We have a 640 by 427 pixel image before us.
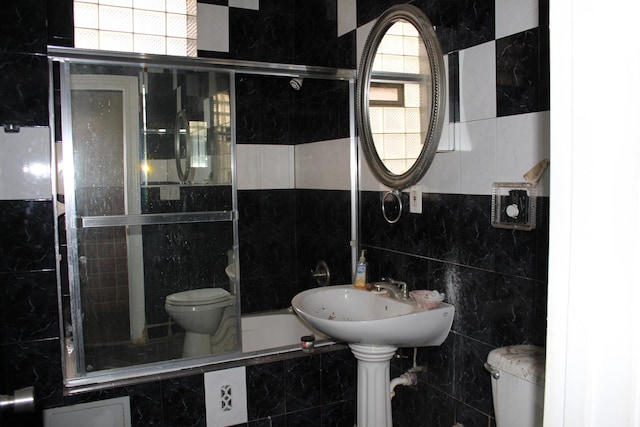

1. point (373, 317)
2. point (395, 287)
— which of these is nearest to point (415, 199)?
point (395, 287)

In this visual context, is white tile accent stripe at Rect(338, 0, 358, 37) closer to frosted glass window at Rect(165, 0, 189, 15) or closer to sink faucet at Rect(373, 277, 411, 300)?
frosted glass window at Rect(165, 0, 189, 15)

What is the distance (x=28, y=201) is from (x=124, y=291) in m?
0.57

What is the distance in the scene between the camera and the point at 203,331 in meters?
2.67

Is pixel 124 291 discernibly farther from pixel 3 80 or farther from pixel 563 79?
pixel 563 79

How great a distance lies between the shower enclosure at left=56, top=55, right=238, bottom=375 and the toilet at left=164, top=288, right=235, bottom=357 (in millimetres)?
37

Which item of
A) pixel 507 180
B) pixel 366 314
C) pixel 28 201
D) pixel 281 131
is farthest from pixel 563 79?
pixel 281 131

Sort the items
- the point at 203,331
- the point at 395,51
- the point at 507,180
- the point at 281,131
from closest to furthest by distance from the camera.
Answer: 1. the point at 507,180
2. the point at 395,51
3. the point at 203,331
4. the point at 281,131

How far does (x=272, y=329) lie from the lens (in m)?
3.63

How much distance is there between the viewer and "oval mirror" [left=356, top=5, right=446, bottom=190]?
2.25m

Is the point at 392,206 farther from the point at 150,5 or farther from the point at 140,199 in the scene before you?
the point at 150,5

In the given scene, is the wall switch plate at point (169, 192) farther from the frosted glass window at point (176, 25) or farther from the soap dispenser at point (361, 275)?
the frosted glass window at point (176, 25)

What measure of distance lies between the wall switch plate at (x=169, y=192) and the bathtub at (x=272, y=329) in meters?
1.33

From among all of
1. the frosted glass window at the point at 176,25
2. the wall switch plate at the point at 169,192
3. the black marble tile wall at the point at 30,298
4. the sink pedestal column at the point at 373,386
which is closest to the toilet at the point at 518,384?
the sink pedestal column at the point at 373,386

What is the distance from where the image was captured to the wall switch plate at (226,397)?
252cm
